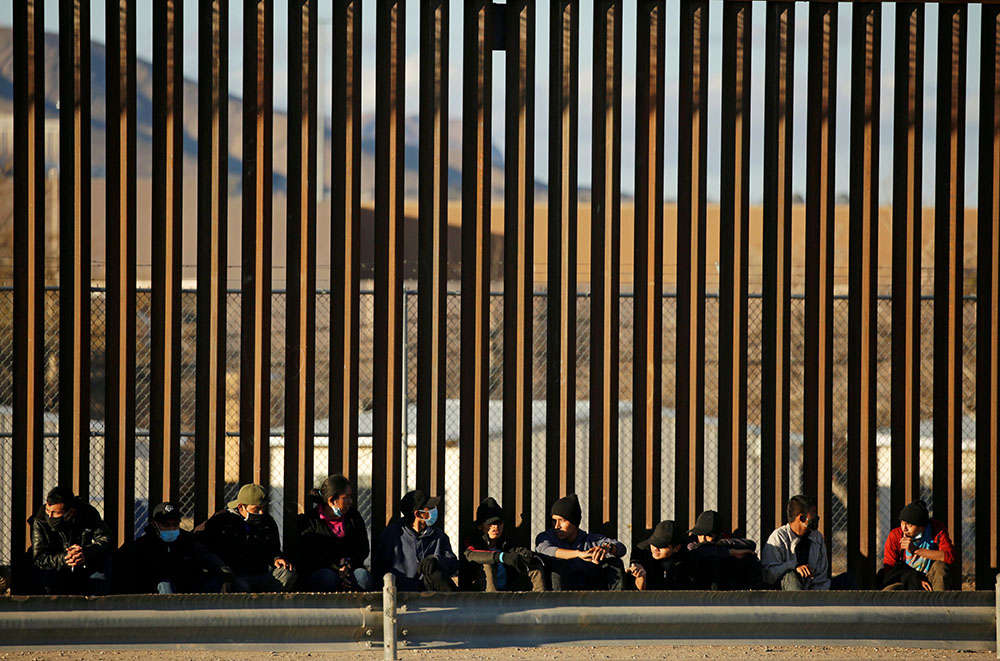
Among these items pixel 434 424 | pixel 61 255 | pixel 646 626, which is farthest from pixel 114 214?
pixel 646 626

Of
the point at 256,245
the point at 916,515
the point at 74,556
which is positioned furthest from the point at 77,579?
the point at 916,515

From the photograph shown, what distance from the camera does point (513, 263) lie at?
21.9 feet

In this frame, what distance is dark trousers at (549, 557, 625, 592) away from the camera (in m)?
5.97

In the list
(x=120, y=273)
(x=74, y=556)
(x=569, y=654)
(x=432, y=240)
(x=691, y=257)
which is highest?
(x=432, y=240)

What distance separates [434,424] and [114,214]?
2394mm

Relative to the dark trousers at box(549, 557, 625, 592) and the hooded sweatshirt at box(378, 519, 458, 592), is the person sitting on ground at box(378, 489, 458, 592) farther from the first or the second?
the dark trousers at box(549, 557, 625, 592)

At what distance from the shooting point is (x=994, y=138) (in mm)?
6832

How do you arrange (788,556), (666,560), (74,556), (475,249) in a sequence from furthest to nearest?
(475,249)
(788,556)
(666,560)
(74,556)

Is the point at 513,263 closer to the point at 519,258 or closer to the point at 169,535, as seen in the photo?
the point at 519,258

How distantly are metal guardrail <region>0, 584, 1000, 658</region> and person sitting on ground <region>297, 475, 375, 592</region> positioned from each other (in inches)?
45.1

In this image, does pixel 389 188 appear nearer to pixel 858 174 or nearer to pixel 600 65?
pixel 600 65

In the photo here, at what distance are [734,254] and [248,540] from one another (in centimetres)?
357

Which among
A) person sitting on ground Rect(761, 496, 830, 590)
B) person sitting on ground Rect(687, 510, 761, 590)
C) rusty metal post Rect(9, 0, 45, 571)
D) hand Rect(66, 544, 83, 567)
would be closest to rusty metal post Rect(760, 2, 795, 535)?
person sitting on ground Rect(761, 496, 830, 590)

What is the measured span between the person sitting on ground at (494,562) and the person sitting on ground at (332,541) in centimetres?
61
